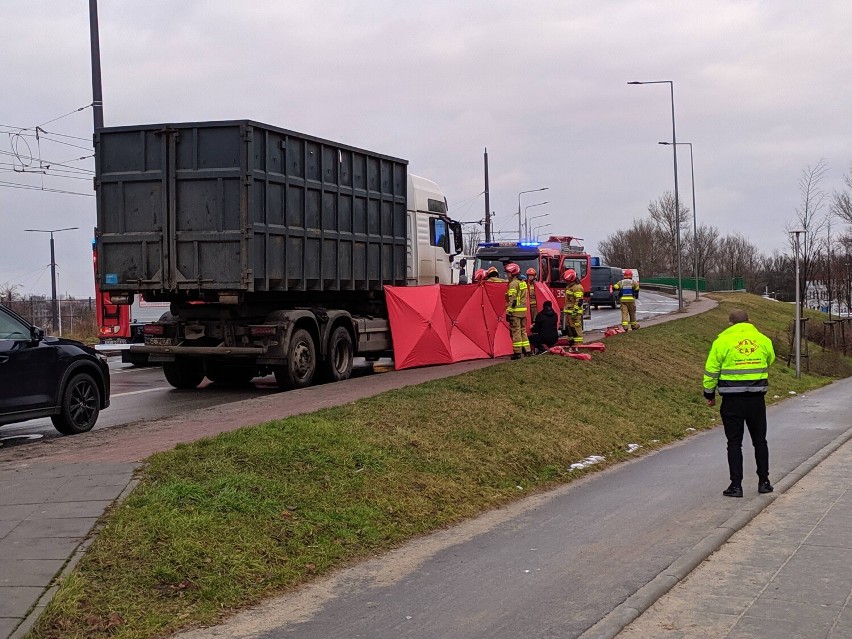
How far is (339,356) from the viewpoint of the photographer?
17156 mm

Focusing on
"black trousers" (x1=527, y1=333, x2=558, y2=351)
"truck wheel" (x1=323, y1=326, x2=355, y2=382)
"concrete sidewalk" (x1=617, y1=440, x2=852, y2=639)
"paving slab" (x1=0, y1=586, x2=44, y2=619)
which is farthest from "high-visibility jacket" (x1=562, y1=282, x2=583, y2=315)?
"paving slab" (x1=0, y1=586, x2=44, y2=619)

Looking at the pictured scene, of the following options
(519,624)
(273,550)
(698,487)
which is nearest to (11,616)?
A: (273,550)

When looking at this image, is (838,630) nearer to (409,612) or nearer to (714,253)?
(409,612)

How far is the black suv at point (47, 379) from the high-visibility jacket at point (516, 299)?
874 centimetres

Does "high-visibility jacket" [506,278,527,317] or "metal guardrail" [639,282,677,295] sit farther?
"metal guardrail" [639,282,677,295]

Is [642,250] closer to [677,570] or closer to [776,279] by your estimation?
[776,279]

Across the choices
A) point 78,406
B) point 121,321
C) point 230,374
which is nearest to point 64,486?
point 78,406

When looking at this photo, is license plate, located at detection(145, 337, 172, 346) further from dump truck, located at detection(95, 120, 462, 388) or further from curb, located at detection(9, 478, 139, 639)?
curb, located at detection(9, 478, 139, 639)

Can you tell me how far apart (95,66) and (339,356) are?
10279 millimetres

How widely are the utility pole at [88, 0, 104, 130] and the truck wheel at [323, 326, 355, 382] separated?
30.0ft

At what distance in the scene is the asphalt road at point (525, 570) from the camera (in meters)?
5.61

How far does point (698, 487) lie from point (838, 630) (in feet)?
14.8

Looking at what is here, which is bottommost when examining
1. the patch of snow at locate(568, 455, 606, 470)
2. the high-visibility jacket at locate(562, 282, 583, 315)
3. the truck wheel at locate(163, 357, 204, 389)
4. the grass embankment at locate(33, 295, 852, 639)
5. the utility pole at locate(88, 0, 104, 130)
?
the patch of snow at locate(568, 455, 606, 470)

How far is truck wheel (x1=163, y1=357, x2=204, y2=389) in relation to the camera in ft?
55.0
